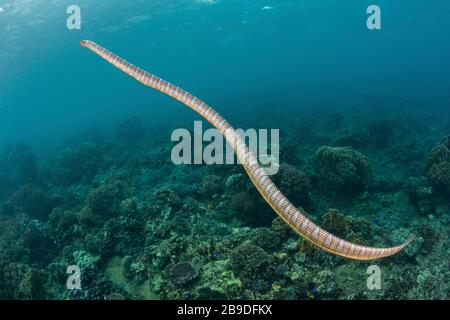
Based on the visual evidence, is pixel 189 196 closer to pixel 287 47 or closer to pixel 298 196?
pixel 298 196

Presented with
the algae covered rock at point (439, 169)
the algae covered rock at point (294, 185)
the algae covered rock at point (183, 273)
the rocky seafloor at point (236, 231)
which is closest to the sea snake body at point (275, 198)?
the rocky seafloor at point (236, 231)

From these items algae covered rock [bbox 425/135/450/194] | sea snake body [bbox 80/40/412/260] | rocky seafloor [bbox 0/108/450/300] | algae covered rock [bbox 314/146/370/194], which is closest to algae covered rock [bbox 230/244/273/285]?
rocky seafloor [bbox 0/108/450/300]

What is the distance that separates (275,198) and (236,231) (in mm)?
3845

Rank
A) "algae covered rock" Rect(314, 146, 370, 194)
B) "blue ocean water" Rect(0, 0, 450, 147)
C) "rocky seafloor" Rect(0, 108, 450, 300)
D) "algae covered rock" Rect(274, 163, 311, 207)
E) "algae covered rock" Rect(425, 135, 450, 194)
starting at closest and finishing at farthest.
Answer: "rocky seafloor" Rect(0, 108, 450, 300)
"algae covered rock" Rect(274, 163, 311, 207)
"algae covered rock" Rect(425, 135, 450, 194)
"algae covered rock" Rect(314, 146, 370, 194)
"blue ocean water" Rect(0, 0, 450, 147)

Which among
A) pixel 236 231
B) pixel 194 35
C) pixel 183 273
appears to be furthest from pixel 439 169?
pixel 194 35

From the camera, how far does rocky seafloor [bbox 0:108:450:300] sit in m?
6.33

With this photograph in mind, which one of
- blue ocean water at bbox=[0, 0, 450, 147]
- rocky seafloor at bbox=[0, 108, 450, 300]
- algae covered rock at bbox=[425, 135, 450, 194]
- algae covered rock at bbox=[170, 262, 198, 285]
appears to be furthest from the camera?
blue ocean water at bbox=[0, 0, 450, 147]

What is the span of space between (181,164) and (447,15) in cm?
8528

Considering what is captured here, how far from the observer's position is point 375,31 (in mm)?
101062

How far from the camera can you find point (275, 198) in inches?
198

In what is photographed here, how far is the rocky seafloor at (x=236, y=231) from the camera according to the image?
6332 mm

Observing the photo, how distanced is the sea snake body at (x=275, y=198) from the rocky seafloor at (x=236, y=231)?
174 cm

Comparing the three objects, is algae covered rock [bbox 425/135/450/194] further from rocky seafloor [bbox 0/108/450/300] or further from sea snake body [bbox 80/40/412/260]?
sea snake body [bbox 80/40/412/260]

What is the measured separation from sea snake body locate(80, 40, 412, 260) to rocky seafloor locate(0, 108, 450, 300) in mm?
1735
